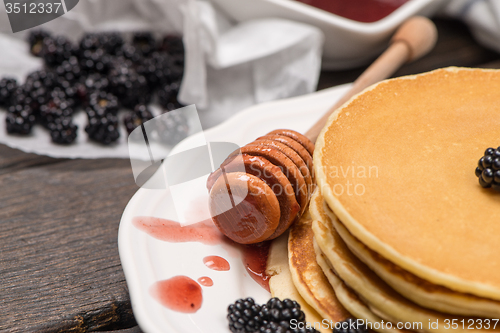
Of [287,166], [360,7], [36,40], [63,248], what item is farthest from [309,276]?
[36,40]

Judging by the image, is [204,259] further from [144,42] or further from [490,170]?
[144,42]

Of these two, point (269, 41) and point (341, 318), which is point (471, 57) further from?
point (341, 318)

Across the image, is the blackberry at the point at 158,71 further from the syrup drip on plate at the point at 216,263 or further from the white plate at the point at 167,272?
the syrup drip on plate at the point at 216,263

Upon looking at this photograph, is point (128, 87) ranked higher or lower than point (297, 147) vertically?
lower

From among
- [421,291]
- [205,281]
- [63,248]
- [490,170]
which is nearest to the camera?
[421,291]

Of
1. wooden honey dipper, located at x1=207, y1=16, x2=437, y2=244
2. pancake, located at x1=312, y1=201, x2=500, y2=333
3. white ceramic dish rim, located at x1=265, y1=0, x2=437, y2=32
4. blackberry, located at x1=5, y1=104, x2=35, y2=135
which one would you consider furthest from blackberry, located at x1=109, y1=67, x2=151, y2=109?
pancake, located at x1=312, y1=201, x2=500, y2=333

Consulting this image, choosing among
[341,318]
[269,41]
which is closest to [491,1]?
[269,41]

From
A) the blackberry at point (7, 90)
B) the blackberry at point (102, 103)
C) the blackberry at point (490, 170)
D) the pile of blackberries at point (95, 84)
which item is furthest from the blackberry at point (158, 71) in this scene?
the blackberry at point (490, 170)

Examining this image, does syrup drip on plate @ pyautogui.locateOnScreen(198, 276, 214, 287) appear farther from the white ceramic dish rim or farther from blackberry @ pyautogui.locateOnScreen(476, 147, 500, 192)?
the white ceramic dish rim
